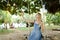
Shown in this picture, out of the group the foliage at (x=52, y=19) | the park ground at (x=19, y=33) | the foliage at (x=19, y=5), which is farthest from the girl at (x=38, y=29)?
the foliage at (x=19, y=5)

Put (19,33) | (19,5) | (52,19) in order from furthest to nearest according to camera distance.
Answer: (19,5), (52,19), (19,33)

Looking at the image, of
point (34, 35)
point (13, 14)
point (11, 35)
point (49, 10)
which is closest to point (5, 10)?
point (13, 14)

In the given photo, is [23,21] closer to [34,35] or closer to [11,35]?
[11,35]

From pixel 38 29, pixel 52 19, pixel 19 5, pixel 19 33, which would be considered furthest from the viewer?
pixel 19 5

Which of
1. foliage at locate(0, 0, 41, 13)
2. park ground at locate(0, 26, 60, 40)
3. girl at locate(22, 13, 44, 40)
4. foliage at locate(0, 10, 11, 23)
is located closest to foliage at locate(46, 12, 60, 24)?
park ground at locate(0, 26, 60, 40)

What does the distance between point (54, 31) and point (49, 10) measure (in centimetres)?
45

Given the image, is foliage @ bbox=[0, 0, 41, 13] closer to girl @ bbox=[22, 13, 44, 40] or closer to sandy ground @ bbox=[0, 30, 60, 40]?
sandy ground @ bbox=[0, 30, 60, 40]

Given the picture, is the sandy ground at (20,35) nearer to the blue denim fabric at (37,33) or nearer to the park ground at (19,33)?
the park ground at (19,33)

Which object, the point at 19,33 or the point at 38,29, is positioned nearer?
the point at 38,29

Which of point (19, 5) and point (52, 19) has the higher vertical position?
point (19, 5)

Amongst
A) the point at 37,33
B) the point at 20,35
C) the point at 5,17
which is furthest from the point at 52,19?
the point at 37,33

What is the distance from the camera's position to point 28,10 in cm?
371

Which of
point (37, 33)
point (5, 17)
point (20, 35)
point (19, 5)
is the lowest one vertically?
point (20, 35)

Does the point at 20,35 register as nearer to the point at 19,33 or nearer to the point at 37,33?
the point at 19,33
